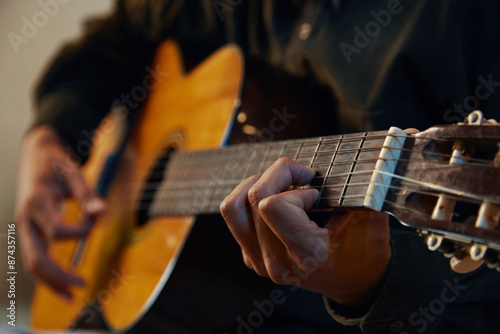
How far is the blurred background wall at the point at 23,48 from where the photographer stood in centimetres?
204

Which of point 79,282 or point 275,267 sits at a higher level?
point 275,267

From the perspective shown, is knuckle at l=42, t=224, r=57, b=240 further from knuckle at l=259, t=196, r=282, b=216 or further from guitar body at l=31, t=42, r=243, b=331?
knuckle at l=259, t=196, r=282, b=216

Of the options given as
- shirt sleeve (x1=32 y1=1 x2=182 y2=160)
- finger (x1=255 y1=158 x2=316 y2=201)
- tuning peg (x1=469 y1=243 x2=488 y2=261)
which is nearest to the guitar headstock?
tuning peg (x1=469 y1=243 x2=488 y2=261)

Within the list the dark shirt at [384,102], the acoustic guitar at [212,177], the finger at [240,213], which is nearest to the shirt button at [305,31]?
the dark shirt at [384,102]

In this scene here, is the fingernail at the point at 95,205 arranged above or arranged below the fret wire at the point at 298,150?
below

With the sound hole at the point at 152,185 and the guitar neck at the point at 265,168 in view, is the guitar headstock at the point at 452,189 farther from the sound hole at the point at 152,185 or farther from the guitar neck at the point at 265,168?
the sound hole at the point at 152,185

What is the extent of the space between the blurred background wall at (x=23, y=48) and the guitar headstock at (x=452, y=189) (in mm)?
1859

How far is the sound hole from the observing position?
3.23ft

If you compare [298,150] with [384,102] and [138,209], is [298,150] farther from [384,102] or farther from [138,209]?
[138,209]

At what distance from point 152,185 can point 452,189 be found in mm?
696

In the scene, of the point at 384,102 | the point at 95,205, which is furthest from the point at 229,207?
the point at 95,205

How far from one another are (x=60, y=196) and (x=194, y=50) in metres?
0.49

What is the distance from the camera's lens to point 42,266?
1.14m

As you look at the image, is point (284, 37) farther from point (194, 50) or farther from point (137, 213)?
point (137, 213)
